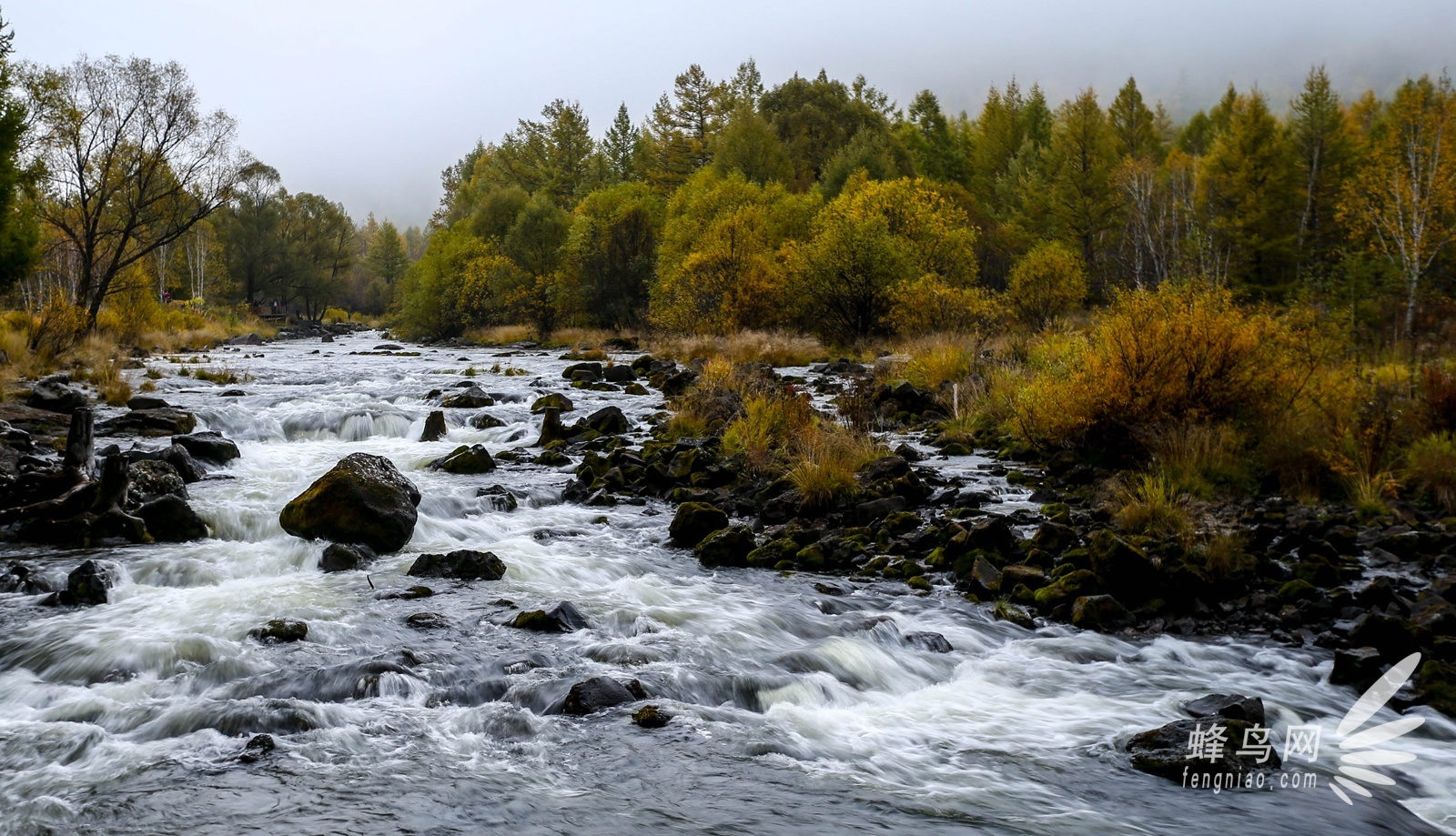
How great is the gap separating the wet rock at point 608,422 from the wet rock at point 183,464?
694 centimetres

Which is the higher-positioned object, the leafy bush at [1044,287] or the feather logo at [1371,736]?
the leafy bush at [1044,287]

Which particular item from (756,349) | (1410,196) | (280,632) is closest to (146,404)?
(280,632)

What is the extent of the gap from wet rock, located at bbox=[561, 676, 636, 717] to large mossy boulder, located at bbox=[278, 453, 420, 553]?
4980 mm

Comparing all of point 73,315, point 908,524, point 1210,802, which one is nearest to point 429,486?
point 908,524

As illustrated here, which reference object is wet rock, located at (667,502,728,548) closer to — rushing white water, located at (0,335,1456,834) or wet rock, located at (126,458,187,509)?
rushing white water, located at (0,335,1456,834)

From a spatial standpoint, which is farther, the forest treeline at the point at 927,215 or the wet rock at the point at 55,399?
the forest treeline at the point at 927,215

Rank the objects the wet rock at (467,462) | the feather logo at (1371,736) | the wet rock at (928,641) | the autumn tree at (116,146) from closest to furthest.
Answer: the feather logo at (1371,736), the wet rock at (928,641), the wet rock at (467,462), the autumn tree at (116,146)

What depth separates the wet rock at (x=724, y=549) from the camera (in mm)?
10414

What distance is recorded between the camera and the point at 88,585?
27.5ft

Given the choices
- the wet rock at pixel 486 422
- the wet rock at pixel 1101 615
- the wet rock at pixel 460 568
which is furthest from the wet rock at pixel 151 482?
the wet rock at pixel 1101 615

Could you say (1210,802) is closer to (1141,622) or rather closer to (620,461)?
(1141,622)

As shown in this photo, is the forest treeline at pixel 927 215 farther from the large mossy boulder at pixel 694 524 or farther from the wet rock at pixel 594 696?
the wet rock at pixel 594 696

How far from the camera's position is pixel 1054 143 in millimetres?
53812

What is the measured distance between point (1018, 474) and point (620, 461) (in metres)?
6.33
